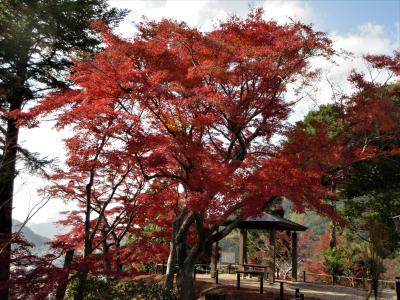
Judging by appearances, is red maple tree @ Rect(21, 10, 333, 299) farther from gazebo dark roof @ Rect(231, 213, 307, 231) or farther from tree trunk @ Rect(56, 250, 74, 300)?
gazebo dark roof @ Rect(231, 213, 307, 231)

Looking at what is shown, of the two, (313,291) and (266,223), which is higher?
(266,223)

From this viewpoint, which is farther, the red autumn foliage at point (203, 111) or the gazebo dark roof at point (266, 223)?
the gazebo dark roof at point (266, 223)

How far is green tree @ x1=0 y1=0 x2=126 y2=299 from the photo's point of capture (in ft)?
41.9

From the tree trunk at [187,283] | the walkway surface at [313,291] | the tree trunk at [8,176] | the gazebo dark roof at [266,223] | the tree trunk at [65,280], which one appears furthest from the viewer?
the gazebo dark roof at [266,223]

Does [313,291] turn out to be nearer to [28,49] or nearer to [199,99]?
[199,99]

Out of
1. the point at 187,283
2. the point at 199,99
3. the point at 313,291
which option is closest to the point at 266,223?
the point at 313,291

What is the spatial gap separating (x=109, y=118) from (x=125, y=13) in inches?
241

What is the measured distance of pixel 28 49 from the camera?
531 inches

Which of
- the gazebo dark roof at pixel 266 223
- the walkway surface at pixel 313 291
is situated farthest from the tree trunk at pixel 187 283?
the gazebo dark roof at pixel 266 223

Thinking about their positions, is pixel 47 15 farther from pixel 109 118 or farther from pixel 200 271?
pixel 200 271

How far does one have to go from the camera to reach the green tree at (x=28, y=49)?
1277 centimetres

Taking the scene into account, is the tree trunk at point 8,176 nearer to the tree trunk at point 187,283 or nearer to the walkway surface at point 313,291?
the tree trunk at point 187,283

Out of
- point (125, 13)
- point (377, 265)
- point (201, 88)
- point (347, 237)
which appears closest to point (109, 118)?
point (201, 88)

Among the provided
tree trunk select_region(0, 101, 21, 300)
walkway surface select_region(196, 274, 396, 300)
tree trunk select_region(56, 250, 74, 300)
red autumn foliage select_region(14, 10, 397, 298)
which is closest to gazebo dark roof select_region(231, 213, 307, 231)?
walkway surface select_region(196, 274, 396, 300)
